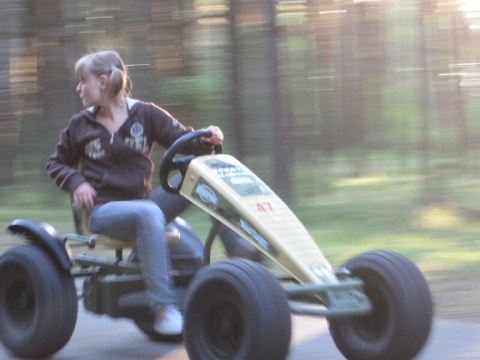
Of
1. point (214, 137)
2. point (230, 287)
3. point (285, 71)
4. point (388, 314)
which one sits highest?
point (285, 71)

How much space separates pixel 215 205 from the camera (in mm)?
4906

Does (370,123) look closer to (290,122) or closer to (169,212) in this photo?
(290,122)

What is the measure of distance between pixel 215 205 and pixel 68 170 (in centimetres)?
90

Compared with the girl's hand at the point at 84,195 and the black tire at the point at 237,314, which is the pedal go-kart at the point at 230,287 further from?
the girl's hand at the point at 84,195

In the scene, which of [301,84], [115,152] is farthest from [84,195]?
[301,84]

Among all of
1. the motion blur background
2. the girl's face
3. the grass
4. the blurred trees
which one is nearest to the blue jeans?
the girl's face

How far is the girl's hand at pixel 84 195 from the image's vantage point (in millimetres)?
5168

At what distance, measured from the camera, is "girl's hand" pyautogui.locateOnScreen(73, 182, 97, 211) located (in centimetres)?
Result: 517

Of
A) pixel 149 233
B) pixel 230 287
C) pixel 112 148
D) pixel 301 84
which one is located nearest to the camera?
pixel 230 287

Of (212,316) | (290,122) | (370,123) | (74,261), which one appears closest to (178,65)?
(290,122)

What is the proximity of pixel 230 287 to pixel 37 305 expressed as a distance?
53.3 inches

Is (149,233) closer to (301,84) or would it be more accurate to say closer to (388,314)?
(388,314)

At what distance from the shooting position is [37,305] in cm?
515

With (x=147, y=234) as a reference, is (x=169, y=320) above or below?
below
